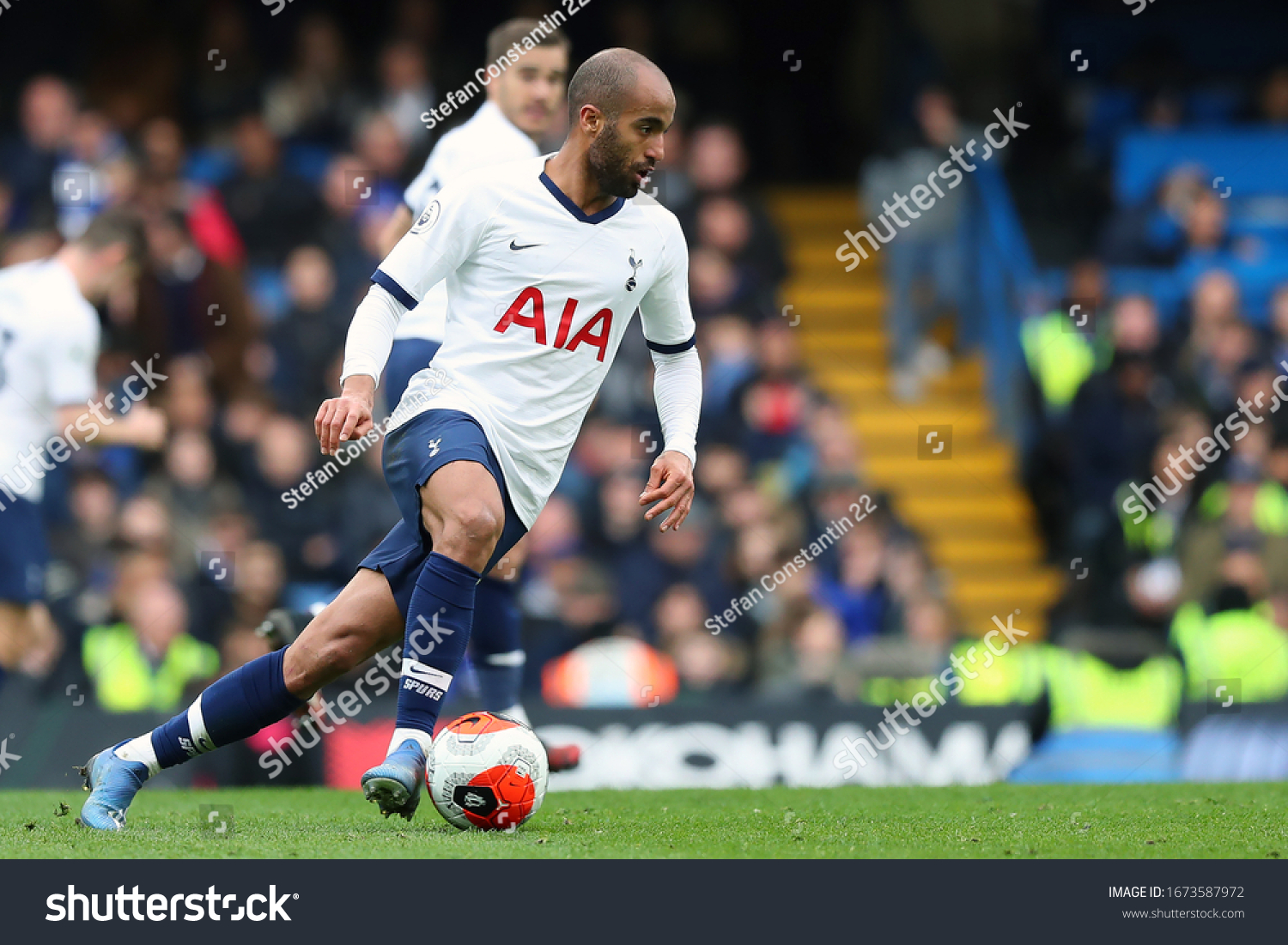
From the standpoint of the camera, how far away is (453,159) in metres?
6.08

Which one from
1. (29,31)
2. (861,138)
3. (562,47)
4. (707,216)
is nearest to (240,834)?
(562,47)

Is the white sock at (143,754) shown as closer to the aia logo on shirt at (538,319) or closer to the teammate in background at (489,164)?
the teammate in background at (489,164)

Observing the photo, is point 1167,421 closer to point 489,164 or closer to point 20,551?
point 489,164

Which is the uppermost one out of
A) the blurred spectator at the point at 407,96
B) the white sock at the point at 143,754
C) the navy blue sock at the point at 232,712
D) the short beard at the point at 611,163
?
the blurred spectator at the point at 407,96

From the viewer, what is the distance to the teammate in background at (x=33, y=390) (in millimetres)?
6809

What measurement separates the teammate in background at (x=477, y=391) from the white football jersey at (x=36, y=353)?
2466 mm

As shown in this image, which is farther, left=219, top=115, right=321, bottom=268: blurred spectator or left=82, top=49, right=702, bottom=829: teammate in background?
left=219, top=115, right=321, bottom=268: blurred spectator

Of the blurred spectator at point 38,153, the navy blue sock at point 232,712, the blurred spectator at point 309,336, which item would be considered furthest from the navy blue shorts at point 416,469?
the blurred spectator at point 38,153

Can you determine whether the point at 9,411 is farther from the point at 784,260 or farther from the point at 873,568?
the point at 784,260

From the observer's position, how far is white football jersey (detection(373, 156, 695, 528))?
479cm

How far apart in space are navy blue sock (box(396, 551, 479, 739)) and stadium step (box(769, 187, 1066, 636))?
6934 millimetres

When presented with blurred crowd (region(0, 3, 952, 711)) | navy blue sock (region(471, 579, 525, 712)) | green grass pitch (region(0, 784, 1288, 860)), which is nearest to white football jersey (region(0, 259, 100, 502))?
blurred crowd (region(0, 3, 952, 711))

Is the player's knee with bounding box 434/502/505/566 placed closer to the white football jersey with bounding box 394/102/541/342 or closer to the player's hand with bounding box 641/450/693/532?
the player's hand with bounding box 641/450/693/532
